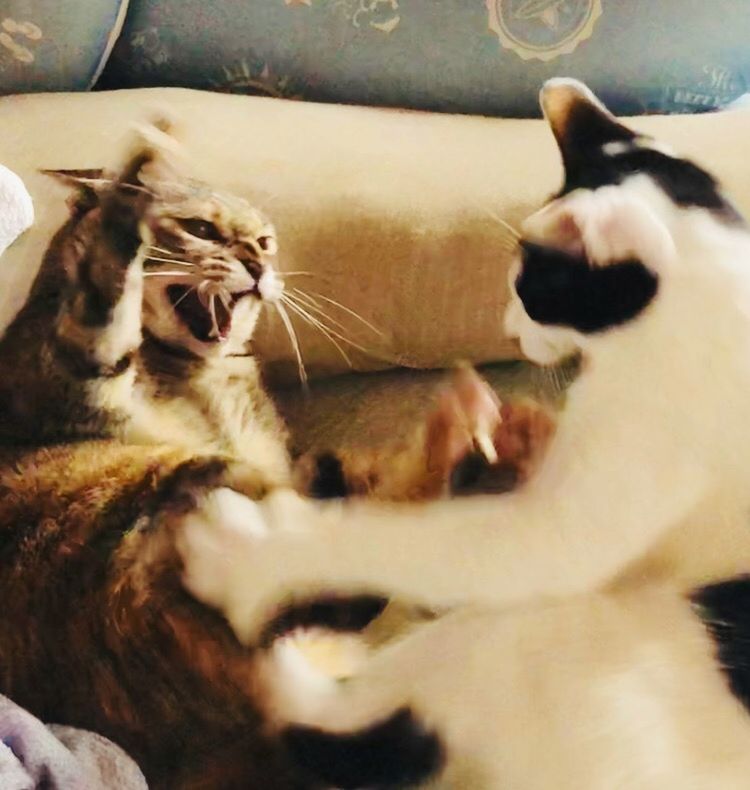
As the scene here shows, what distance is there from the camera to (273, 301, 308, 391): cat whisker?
67 cm

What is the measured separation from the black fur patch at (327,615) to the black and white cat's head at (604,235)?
21 centimetres

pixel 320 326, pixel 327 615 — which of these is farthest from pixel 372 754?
pixel 320 326

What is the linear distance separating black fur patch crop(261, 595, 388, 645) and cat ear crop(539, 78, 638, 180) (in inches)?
12.9

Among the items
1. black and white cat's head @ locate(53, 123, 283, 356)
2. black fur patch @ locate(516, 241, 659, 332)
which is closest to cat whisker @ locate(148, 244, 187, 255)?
black and white cat's head @ locate(53, 123, 283, 356)

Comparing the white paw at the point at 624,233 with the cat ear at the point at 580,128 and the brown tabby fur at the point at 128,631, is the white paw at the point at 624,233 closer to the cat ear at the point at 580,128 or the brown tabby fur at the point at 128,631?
the cat ear at the point at 580,128

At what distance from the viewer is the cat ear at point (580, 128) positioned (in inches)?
25.2

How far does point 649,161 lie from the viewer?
62 centimetres

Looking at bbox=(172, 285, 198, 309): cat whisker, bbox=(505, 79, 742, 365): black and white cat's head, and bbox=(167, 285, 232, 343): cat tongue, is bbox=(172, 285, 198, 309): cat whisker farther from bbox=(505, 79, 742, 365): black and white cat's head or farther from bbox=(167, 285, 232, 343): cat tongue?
bbox=(505, 79, 742, 365): black and white cat's head

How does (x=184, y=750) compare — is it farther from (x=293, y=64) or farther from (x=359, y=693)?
(x=293, y=64)

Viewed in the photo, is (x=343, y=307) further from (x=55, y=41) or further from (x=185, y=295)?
(x=55, y=41)

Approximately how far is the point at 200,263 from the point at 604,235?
0.28m

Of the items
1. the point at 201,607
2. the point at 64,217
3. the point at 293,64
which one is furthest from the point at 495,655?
the point at 293,64

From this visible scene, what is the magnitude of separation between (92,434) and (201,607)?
0.15m

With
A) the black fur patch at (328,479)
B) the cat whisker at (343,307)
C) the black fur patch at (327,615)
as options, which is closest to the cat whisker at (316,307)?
the cat whisker at (343,307)
